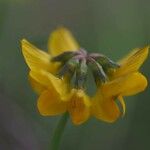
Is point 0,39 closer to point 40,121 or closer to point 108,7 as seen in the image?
point 40,121

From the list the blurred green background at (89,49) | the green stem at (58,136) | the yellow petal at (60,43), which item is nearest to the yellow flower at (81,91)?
the green stem at (58,136)

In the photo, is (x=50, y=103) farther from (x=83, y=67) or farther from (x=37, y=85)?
(x=83, y=67)

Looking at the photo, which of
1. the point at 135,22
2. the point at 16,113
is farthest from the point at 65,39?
the point at 135,22

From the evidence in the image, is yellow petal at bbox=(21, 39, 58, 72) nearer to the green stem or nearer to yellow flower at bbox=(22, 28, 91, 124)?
yellow flower at bbox=(22, 28, 91, 124)

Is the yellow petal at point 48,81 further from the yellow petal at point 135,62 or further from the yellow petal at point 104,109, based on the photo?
the yellow petal at point 135,62

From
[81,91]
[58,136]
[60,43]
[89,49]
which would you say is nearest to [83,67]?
[81,91]
